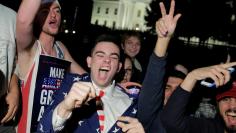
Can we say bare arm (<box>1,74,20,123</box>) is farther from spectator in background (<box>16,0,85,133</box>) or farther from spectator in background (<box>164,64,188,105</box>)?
spectator in background (<box>164,64,188,105</box>)

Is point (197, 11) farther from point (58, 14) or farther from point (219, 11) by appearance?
point (58, 14)

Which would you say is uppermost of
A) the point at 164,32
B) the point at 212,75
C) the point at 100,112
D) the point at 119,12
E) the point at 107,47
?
the point at 119,12

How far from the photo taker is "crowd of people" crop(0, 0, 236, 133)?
2889mm

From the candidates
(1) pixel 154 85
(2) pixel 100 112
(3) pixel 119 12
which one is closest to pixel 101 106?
(2) pixel 100 112

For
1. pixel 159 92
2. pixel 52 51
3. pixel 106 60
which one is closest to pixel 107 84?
A: pixel 106 60

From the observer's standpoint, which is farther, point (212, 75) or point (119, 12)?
point (119, 12)

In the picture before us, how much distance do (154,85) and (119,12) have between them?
11429cm

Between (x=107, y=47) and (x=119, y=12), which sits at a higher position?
(x=119, y=12)

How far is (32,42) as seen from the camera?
329 centimetres

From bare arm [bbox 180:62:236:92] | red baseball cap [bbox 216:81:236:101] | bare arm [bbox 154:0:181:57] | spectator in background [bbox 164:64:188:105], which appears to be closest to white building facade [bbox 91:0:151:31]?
spectator in background [bbox 164:64:188:105]

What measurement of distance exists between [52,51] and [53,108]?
112 cm

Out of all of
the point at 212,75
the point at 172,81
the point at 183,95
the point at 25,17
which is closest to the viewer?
the point at 212,75

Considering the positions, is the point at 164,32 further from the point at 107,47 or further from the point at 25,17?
the point at 25,17

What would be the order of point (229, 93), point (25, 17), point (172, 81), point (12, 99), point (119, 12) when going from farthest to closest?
1. point (119, 12)
2. point (172, 81)
3. point (229, 93)
4. point (12, 99)
5. point (25, 17)
